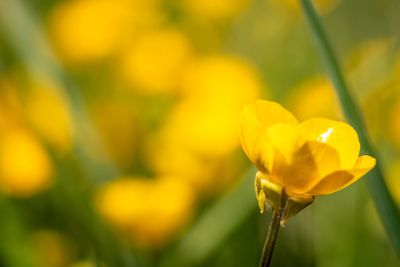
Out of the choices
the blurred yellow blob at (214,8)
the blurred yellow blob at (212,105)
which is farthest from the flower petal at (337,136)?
the blurred yellow blob at (214,8)

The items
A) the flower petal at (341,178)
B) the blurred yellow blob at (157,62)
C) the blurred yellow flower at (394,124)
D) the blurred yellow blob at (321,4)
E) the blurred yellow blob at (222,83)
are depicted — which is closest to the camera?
the flower petal at (341,178)

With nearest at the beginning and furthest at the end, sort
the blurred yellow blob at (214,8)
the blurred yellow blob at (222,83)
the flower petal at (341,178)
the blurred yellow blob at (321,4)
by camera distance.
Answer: the flower petal at (341,178) → the blurred yellow blob at (222,83) → the blurred yellow blob at (321,4) → the blurred yellow blob at (214,8)

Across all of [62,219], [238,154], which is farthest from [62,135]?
[238,154]

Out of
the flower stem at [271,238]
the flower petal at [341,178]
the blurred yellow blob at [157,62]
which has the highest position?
the flower petal at [341,178]

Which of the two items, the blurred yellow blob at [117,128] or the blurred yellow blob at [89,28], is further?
the blurred yellow blob at [89,28]

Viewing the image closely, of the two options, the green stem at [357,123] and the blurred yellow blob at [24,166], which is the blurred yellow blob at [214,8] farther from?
the green stem at [357,123]

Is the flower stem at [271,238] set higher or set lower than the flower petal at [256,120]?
lower

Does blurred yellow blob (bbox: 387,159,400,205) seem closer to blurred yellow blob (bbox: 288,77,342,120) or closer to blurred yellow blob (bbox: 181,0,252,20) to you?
blurred yellow blob (bbox: 288,77,342,120)

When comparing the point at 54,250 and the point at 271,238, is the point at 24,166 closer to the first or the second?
the point at 54,250
